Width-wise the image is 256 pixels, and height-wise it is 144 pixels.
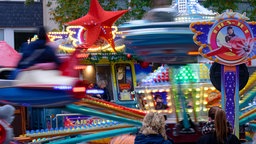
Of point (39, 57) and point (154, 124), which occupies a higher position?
point (39, 57)

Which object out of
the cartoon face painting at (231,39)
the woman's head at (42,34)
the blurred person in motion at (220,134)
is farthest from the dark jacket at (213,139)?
the cartoon face painting at (231,39)

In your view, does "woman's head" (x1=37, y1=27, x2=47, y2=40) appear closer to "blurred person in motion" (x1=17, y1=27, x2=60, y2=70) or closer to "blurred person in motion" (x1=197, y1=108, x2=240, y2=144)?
"blurred person in motion" (x1=17, y1=27, x2=60, y2=70)

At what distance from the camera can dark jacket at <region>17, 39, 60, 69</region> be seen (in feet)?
24.6

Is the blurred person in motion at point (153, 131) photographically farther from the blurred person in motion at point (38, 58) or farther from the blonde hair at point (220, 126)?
the blurred person in motion at point (38, 58)

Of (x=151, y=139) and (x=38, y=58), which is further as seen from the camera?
(x=38, y=58)

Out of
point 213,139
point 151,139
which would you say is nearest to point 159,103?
point 213,139

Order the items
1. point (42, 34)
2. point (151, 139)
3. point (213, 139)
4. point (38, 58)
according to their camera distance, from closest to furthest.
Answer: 1. point (151, 139)
2. point (213, 139)
3. point (38, 58)
4. point (42, 34)

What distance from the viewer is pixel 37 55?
7527 millimetres

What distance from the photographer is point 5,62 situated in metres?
9.06

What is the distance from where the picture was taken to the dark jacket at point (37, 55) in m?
7.49

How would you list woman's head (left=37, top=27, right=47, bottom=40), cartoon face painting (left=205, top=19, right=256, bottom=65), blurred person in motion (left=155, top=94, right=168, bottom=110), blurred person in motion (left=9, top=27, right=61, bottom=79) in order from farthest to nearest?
blurred person in motion (left=155, top=94, right=168, bottom=110) → cartoon face painting (left=205, top=19, right=256, bottom=65) → woman's head (left=37, top=27, right=47, bottom=40) → blurred person in motion (left=9, top=27, right=61, bottom=79)

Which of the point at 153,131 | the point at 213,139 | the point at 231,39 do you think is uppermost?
the point at 231,39

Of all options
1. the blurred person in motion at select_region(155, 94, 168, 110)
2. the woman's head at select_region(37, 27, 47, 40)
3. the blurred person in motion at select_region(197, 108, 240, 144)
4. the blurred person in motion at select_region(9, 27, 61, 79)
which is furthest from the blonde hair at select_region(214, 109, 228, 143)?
the blurred person in motion at select_region(155, 94, 168, 110)

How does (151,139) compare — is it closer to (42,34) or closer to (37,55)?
(37,55)
